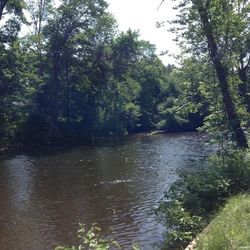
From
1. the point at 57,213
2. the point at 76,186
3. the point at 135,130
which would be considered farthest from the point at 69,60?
the point at 57,213

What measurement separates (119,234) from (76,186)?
22.2 ft

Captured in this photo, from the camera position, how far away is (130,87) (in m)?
53.1

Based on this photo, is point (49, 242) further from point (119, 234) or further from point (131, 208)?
point (131, 208)

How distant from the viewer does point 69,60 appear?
143ft

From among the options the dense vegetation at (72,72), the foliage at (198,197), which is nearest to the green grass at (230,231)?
the foliage at (198,197)

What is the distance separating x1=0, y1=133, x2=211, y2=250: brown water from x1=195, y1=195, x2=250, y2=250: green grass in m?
2.82

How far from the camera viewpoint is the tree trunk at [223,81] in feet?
46.9

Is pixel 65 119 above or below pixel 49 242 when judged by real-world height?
above

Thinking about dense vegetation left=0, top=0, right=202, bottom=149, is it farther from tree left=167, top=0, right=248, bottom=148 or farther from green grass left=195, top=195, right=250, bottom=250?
green grass left=195, top=195, right=250, bottom=250

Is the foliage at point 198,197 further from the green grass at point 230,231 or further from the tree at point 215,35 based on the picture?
the tree at point 215,35

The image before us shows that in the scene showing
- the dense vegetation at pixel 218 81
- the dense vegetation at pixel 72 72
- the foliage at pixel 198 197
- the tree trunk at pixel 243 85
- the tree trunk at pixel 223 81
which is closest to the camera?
the foliage at pixel 198 197

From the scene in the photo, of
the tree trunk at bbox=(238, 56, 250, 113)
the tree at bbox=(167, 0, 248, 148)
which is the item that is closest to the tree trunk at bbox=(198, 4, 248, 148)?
the tree at bbox=(167, 0, 248, 148)

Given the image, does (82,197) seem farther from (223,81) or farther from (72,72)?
(72,72)

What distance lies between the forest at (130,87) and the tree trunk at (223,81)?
1.3 inches
